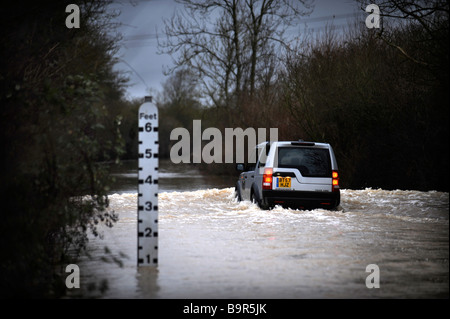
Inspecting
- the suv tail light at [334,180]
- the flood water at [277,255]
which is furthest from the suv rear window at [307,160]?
the flood water at [277,255]

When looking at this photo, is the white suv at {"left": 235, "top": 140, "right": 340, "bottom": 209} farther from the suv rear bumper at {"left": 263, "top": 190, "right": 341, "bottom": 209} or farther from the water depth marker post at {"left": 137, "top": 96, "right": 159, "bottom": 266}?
the water depth marker post at {"left": 137, "top": 96, "right": 159, "bottom": 266}

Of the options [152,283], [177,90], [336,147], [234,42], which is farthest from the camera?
[177,90]

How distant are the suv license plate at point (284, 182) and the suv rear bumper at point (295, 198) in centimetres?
Result: 14

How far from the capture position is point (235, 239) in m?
12.9

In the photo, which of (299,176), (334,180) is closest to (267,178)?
(299,176)

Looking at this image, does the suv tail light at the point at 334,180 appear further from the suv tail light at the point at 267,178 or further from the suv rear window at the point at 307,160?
the suv tail light at the point at 267,178

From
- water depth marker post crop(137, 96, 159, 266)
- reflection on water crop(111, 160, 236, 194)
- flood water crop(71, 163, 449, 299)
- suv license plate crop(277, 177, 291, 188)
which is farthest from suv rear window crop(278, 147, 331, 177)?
reflection on water crop(111, 160, 236, 194)

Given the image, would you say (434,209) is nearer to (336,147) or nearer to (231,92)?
(336,147)

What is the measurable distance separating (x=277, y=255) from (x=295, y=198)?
592 cm

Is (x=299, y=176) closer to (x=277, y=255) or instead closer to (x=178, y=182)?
(x=277, y=255)

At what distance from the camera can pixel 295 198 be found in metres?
16.8

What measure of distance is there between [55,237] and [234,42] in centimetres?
3687
